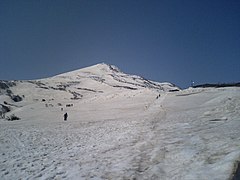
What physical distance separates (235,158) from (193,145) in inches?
130

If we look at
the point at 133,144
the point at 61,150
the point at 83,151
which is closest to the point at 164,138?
the point at 133,144

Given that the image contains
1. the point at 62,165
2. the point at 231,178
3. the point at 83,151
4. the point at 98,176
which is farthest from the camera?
the point at 83,151

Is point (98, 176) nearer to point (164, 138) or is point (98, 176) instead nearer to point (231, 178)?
point (231, 178)

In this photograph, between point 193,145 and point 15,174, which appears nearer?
point 15,174

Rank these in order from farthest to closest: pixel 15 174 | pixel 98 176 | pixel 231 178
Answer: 1. pixel 15 174
2. pixel 98 176
3. pixel 231 178

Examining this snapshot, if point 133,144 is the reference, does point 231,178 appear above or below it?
below

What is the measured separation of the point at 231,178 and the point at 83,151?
8.10 metres

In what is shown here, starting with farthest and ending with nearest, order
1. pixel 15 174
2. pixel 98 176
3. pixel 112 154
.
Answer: pixel 112 154 < pixel 15 174 < pixel 98 176

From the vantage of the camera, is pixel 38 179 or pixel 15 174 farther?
pixel 15 174

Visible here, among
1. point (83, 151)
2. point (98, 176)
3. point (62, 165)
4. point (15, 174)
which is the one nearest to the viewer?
point (98, 176)

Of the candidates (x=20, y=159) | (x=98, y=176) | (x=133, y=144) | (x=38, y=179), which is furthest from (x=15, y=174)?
(x=133, y=144)

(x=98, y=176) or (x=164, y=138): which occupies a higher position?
(x=164, y=138)

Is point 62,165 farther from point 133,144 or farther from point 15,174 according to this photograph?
point 133,144

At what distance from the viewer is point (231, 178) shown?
282 inches
